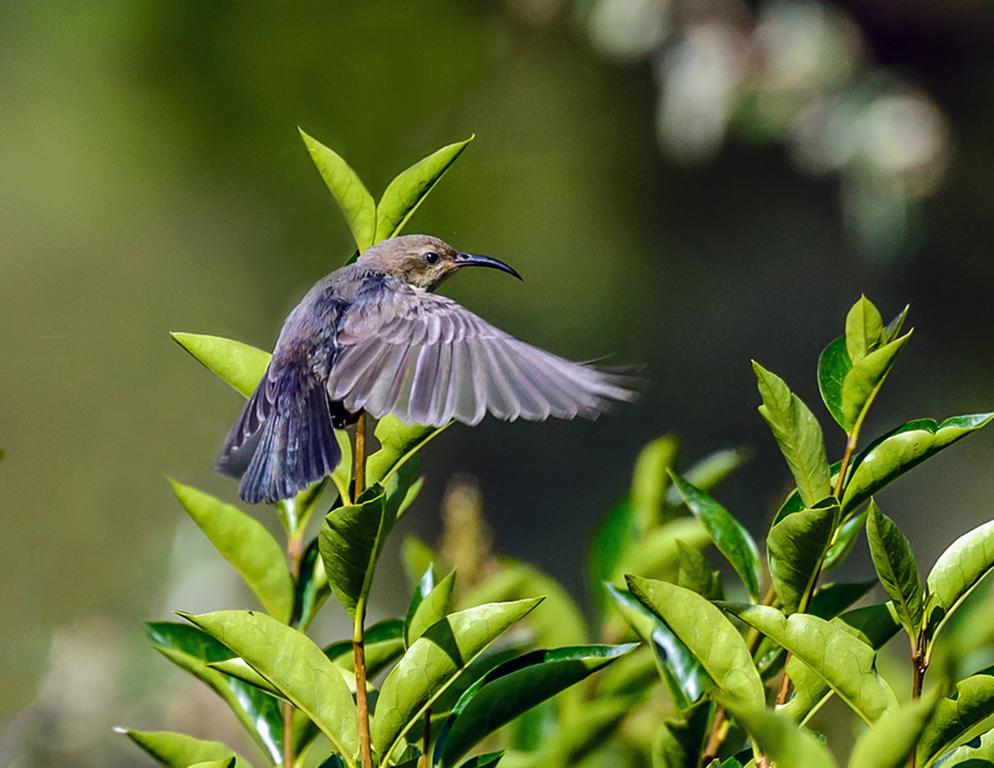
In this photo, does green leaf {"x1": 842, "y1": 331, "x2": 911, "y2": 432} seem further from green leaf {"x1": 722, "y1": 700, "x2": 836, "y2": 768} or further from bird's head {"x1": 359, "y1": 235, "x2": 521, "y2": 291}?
bird's head {"x1": 359, "y1": 235, "x2": 521, "y2": 291}

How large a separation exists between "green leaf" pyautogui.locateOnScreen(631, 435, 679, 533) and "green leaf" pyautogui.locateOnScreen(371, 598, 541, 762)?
0.56 m

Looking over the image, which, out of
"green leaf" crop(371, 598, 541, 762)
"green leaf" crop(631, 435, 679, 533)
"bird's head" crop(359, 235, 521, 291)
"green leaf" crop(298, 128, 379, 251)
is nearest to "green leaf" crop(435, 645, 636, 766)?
"green leaf" crop(371, 598, 541, 762)

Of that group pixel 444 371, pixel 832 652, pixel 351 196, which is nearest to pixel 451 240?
pixel 444 371

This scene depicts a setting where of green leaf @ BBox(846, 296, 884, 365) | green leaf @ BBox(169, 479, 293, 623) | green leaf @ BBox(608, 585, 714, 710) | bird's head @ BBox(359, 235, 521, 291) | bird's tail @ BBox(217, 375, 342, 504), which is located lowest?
green leaf @ BBox(608, 585, 714, 710)

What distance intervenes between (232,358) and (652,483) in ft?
1.70

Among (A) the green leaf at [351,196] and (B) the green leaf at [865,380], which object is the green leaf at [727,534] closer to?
(B) the green leaf at [865,380]

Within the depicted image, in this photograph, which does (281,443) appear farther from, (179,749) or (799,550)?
(799,550)

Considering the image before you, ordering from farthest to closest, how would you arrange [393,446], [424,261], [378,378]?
[424,261] → [378,378] → [393,446]

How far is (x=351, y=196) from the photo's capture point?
1.14 meters

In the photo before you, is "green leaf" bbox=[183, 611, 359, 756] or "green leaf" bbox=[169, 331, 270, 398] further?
"green leaf" bbox=[169, 331, 270, 398]

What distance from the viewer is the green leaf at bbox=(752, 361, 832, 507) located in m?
0.95

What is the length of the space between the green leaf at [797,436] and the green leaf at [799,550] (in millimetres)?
54

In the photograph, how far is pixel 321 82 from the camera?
477 cm

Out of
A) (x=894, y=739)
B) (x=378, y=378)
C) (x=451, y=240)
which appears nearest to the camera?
(x=894, y=739)
